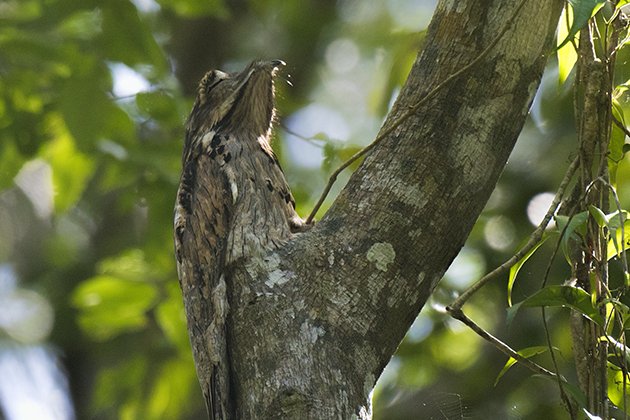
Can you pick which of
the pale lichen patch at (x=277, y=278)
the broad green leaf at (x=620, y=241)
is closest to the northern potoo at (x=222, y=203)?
the pale lichen patch at (x=277, y=278)

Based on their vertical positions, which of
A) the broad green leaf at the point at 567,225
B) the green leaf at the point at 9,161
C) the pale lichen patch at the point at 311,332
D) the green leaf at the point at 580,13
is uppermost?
the green leaf at the point at 9,161

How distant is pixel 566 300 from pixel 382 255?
0.46 metres

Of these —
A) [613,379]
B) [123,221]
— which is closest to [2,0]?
[123,221]

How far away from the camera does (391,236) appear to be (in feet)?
7.81

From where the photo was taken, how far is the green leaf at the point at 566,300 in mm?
2164

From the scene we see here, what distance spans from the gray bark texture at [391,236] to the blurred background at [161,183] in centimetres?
59

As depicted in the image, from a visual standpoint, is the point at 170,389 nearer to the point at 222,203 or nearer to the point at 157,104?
the point at 157,104

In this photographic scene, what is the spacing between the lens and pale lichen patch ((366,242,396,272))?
2.36m

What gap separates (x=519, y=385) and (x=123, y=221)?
128 inches

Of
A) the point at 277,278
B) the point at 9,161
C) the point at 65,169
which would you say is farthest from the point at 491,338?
the point at 65,169

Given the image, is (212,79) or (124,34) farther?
(124,34)

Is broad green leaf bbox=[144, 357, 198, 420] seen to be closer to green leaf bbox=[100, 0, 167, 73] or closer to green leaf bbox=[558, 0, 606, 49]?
green leaf bbox=[100, 0, 167, 73]

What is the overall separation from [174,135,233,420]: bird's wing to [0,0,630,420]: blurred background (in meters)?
0.59

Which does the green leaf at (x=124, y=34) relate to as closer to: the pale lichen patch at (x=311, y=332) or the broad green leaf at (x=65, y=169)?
the broad green leaf at (x=65, y=169)
